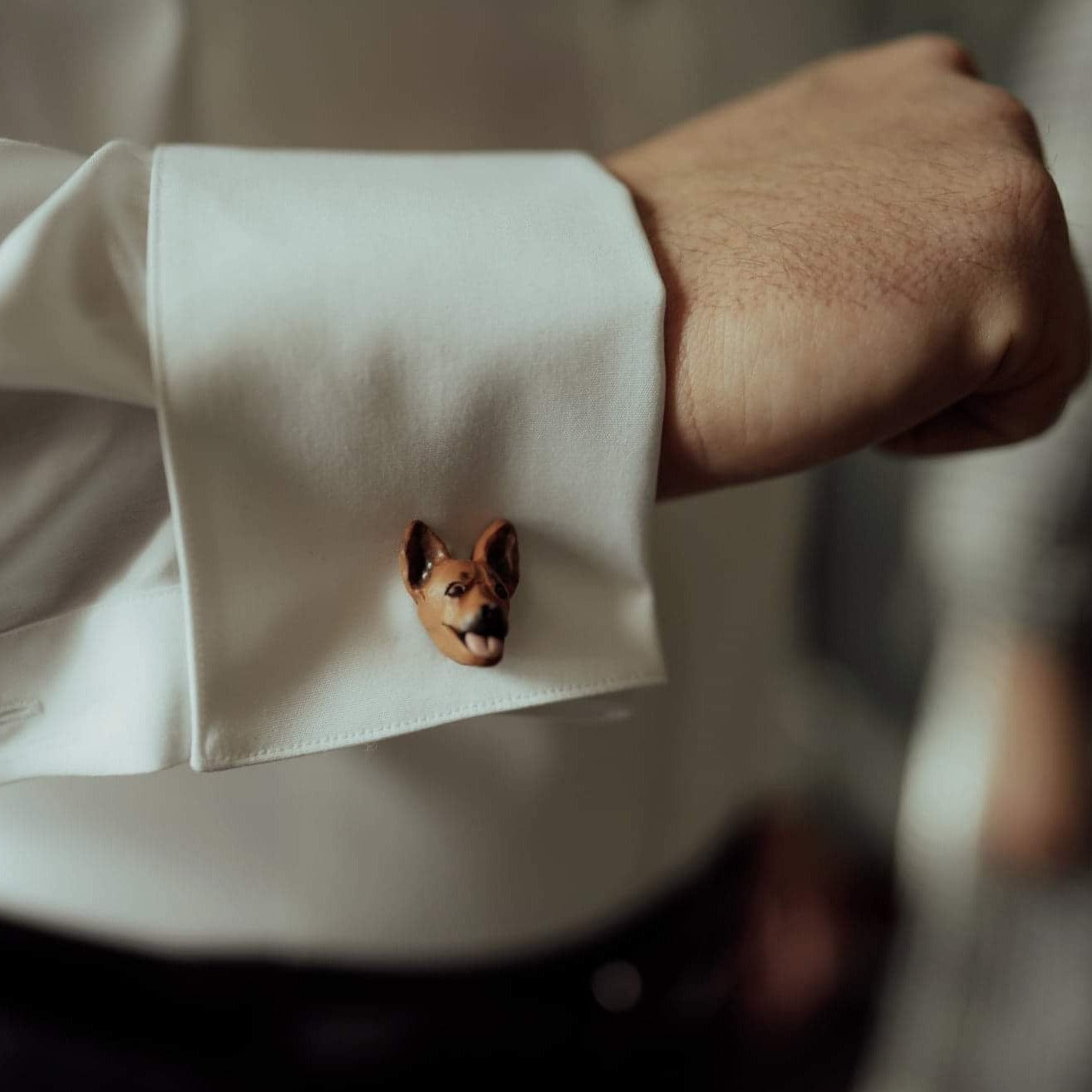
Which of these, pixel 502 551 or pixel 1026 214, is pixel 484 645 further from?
pixel 1026 214

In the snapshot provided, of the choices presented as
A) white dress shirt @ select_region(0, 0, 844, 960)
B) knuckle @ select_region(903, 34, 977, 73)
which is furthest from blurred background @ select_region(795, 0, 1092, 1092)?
white dress shirt @ select_region(0, 0, 844, 960)

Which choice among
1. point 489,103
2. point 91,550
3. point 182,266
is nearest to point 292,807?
point 91,550

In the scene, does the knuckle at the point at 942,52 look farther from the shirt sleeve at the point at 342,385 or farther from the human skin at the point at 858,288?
the shirt sleeve at the point at 342,385

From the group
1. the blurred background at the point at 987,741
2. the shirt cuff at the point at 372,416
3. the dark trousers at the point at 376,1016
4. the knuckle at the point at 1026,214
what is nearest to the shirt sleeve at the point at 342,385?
the shirt cuff at the point at 372,416

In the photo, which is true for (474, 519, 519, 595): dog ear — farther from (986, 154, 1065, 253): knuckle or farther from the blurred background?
the blurred background

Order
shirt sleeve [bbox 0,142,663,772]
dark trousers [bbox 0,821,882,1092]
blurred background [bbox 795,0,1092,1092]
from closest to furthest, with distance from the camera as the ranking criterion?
shirt sleeve [bbox 0,142,663,772], dark trousers [bbox 0,821,882,1092], blurred background [bbox 795,0,1092,1092]
